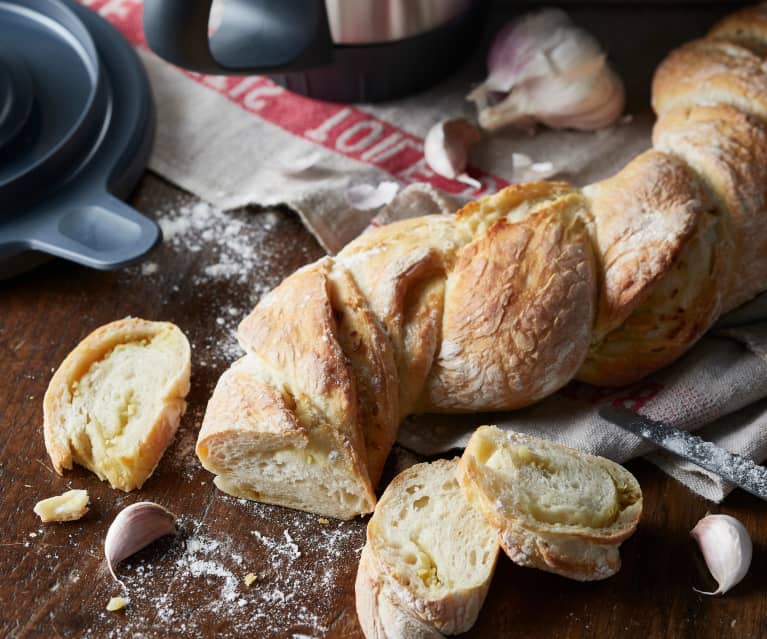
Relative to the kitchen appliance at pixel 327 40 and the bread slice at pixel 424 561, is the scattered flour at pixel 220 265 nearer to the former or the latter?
the kitchen appliance at pixel 327 40

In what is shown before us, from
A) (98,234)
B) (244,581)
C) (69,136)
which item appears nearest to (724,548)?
(244,581)

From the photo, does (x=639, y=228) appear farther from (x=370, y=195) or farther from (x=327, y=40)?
(x=327, y=40)

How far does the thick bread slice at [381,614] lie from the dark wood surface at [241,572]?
0.19 ft

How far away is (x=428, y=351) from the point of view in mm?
1682

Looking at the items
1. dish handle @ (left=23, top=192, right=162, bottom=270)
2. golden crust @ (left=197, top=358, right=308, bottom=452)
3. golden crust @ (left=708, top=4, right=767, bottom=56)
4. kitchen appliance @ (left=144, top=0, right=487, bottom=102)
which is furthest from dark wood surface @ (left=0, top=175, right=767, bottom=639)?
golden crust @ (left=708, top=4, right=767, bottom=56)

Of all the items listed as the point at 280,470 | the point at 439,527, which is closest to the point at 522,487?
the point at 439,527

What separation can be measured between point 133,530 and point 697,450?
937mm

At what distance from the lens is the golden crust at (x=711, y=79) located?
199cm

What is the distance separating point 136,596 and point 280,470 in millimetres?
300

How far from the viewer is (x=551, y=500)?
1534 millimetres

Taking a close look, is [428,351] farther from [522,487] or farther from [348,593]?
[348,593]

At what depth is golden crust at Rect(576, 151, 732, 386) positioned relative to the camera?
172 cm

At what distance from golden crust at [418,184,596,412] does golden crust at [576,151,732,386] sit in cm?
6

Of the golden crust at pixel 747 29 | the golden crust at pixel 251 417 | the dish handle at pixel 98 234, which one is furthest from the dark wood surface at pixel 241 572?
the golden crust at pixel 747 29
